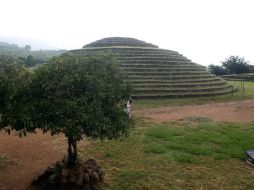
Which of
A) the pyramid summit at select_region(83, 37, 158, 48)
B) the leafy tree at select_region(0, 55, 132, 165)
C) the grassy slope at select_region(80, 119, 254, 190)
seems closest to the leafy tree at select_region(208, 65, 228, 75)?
the pyramid summit at select_region(83, 37, 158, 48)

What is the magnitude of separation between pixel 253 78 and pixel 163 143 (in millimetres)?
32508

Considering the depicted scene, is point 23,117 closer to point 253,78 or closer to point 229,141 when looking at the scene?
point 229,141

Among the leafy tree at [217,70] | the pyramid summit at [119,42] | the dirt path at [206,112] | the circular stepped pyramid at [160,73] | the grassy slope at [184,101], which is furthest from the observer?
the leafy tree at [217,70]

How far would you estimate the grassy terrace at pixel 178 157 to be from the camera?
9492 mm

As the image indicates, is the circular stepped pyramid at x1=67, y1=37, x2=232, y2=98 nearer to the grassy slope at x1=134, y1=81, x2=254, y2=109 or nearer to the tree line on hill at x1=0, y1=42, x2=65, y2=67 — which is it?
the grassy slope at x1=134, y1=81, x2=254, y2=109

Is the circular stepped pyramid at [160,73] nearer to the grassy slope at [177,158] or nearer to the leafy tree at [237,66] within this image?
the grassy slope at [177,158]

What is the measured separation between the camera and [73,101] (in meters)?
8.23

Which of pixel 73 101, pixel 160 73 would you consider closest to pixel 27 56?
pixel 160 73

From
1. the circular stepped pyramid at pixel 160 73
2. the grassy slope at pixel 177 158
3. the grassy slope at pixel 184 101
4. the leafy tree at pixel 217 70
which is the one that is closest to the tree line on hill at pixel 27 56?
the grassy slope at pixel 177 158

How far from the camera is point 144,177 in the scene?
9789mm

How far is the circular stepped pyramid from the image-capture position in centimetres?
2600

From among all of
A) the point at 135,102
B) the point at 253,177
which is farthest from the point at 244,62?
the point at 253,177

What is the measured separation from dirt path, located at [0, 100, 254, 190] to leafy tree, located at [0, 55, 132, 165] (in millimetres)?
1809

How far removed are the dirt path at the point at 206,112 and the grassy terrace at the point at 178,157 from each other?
5.47ft
